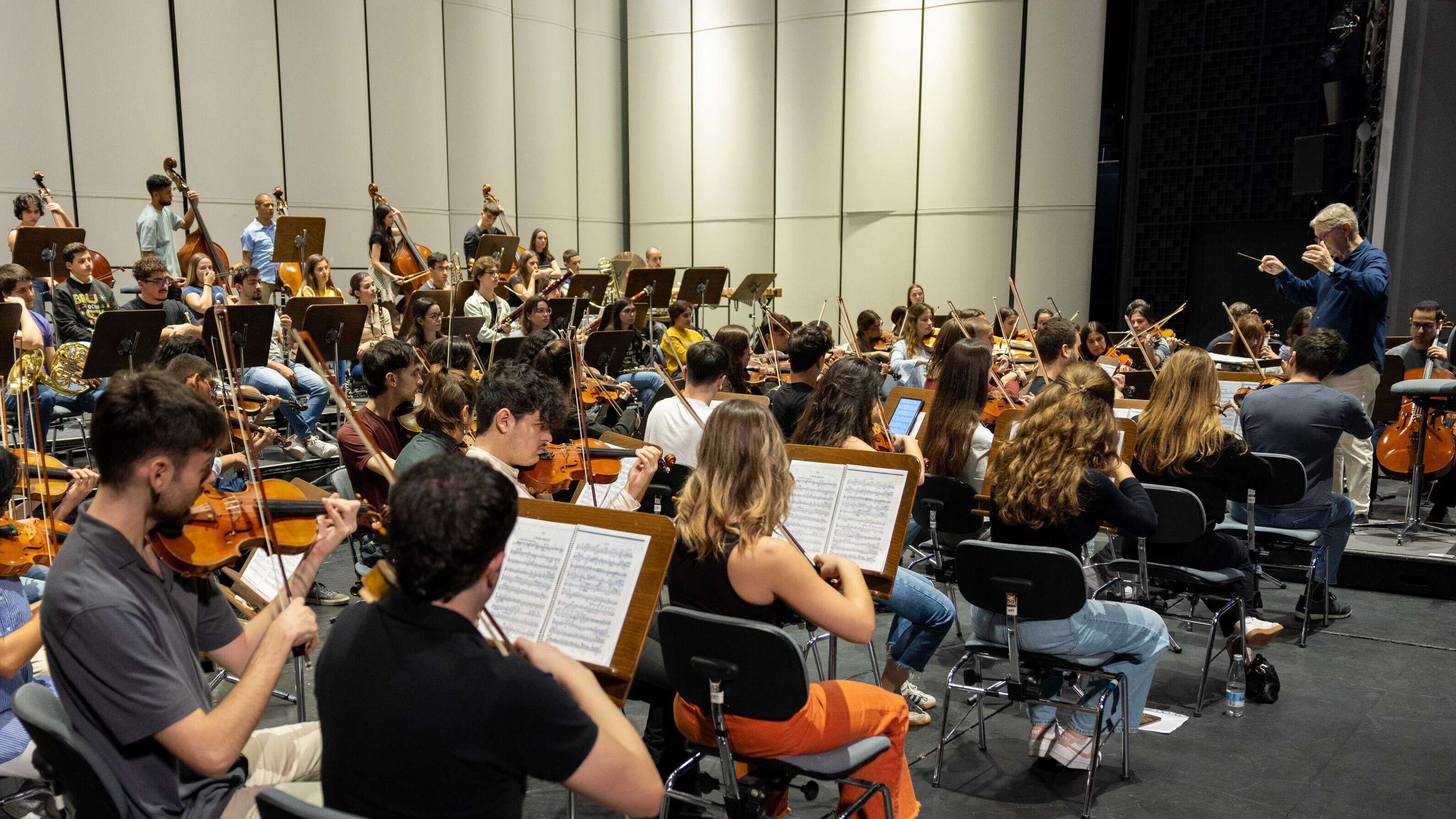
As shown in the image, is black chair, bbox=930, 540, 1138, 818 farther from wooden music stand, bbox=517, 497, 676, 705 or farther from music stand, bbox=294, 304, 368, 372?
music stand, bbox=294, 304, 368, 372

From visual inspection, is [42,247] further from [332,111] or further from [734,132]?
[734,132]

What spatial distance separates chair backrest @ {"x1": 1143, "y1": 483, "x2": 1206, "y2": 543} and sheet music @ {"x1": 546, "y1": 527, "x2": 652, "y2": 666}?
2.37 metres

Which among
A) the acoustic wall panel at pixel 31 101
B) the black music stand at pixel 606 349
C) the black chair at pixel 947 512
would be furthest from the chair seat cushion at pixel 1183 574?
the acoustic wall panel at pixel 31 101

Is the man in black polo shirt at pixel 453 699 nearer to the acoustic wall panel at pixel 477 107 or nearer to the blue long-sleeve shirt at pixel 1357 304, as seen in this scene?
the blue long-sleeve shirt at pixel 1357 304

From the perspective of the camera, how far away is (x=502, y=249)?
10703 millimetres

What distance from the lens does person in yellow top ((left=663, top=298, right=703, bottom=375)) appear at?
860cm

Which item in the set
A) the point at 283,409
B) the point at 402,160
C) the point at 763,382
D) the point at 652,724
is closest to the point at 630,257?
the point at 402,160

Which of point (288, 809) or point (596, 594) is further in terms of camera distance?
point (596, 594)

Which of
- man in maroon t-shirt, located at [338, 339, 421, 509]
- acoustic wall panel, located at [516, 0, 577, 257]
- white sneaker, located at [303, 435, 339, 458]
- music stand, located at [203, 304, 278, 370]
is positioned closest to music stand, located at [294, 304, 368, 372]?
music stand, located at [203, 304, 278, 370]

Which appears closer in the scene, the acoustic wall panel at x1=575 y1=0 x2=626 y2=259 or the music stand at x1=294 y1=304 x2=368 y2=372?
the music stand at x1=294 y1=304 x2=368 y2=372

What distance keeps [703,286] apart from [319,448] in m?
4.57

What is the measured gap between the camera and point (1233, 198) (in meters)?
11.0

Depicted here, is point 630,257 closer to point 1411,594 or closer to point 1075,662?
point 1411,594

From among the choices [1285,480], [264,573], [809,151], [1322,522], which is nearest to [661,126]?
[809,151]
